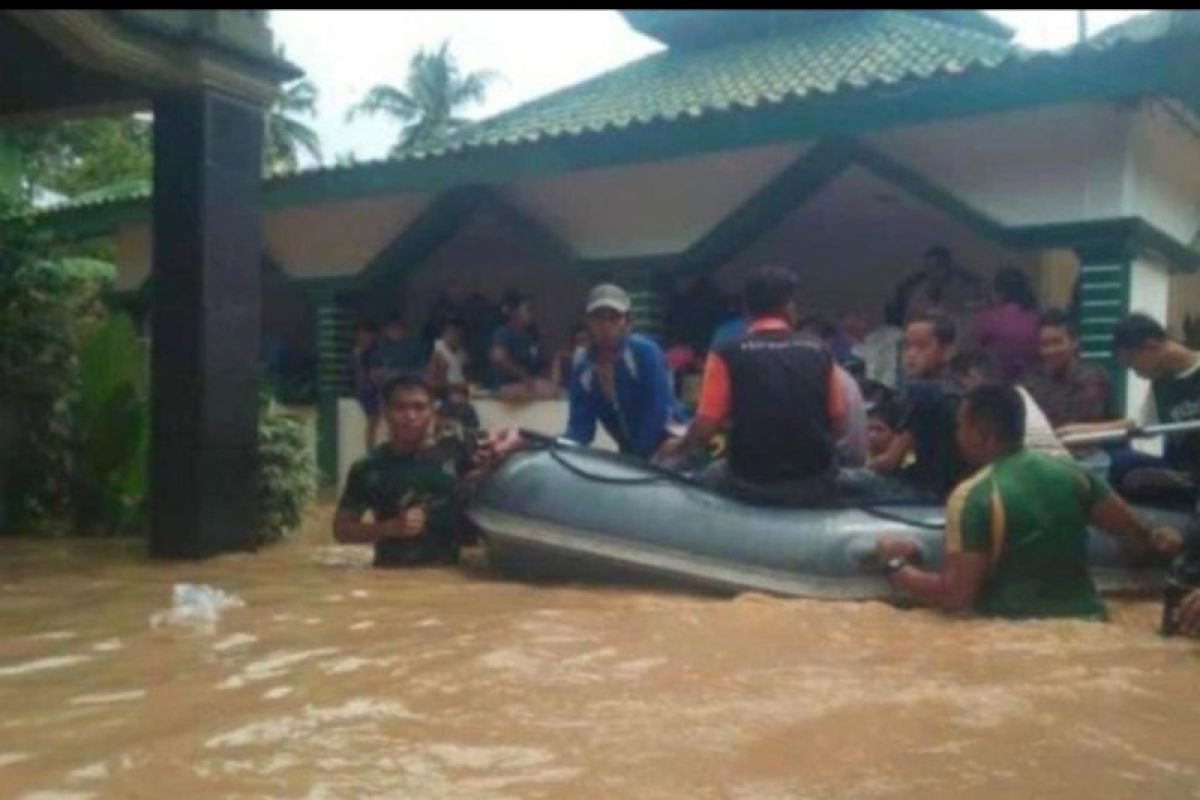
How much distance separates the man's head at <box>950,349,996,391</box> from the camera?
660cm

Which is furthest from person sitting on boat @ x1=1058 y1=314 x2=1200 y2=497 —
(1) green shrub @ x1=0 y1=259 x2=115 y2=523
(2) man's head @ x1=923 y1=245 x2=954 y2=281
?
(1) green shrub @ x1=0 y1=259 x2=115 y2=523

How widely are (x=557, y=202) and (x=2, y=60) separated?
424 cm

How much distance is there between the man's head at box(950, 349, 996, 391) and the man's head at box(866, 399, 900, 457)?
1.12 ft

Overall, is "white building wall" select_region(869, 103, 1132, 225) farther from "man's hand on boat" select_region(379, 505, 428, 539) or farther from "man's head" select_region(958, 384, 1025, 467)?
"man's hand on boat" select_region(379, 505, 428, 539)

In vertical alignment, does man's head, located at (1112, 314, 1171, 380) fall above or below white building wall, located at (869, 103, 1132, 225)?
below

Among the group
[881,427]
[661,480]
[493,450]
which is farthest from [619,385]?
[881,427]

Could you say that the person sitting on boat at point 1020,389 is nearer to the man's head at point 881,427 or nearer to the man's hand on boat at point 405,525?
the man's head at point 881,427

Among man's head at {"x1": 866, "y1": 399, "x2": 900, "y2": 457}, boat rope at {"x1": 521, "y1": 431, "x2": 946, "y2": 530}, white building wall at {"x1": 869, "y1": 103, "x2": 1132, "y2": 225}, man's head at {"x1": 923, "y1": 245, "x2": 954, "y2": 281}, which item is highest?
white building wall at {"x1": 869, "y1": 103, "x2": 1132, "y2": 225}

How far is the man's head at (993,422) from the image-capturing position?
4.94 m

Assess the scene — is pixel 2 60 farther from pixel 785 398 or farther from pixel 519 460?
pixel 785 398

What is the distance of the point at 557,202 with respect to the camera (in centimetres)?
1100

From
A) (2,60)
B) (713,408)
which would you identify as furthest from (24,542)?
(713,408)

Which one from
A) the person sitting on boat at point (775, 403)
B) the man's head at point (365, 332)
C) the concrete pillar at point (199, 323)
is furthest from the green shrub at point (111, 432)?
the man's head at point (365, 332)

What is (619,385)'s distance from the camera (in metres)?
6.81
